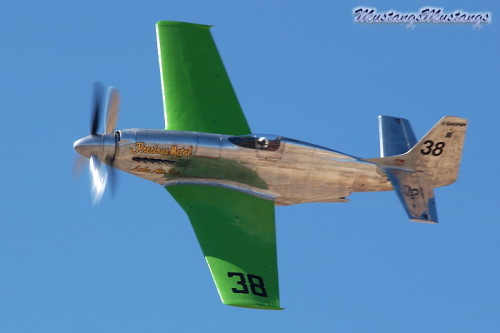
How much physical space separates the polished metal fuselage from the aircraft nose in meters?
0.03

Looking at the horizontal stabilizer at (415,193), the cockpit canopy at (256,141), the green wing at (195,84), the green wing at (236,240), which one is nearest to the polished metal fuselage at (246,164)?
the cockpit canopy at (256,141)

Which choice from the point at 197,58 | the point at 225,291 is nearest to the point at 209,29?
the point at 197,58

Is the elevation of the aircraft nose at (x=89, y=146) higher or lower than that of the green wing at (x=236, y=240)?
higher

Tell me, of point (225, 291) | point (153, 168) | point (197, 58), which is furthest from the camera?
point (197, 58)

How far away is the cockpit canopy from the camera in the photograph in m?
40.5

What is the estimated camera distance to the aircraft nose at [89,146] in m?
39.6

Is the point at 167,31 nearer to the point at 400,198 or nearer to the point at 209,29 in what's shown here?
the point at 209,29

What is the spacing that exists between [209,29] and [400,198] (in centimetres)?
760

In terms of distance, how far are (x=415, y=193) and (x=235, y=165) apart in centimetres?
480

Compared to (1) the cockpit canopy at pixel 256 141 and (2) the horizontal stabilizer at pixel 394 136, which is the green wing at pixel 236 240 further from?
(2) the horizontal stabilizer at pixel 394 136

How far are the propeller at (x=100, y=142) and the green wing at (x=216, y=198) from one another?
2.00m

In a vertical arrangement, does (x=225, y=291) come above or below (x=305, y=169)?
below

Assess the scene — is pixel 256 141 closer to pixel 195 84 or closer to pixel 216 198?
pixel 216 198

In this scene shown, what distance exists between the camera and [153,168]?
40344 mm
